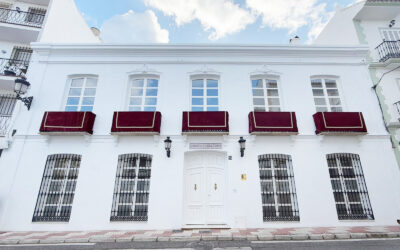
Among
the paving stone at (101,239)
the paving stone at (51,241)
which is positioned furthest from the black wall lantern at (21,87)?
the paving stone at (101,239)

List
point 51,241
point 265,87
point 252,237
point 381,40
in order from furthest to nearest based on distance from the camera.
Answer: point 381,40 < point 265,87 < point 252,237 < point 51,241

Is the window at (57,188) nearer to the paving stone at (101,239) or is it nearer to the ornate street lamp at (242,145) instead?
the paving stone at (101,239)

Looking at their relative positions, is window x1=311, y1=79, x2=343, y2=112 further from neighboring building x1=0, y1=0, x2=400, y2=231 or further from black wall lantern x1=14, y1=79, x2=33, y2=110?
black wall lantern x1=14, y1=79, x2=33, y2=110

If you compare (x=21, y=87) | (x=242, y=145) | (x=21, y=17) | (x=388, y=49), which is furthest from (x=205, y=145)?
(x=21, y=17)

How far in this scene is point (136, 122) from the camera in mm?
7848

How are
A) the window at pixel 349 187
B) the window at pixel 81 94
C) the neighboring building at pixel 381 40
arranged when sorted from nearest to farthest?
the window at pixel 349 187
the neighboring building at pixel 381 40
the window at pixel 81 94

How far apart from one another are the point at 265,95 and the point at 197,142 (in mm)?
4046

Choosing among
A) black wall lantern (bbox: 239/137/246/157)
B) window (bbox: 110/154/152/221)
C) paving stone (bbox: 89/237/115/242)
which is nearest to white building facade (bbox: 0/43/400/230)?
window (bbox: 110/154/152/221)

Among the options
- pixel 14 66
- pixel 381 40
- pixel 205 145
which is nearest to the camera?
pixel 205 145

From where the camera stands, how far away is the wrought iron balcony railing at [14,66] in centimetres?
905

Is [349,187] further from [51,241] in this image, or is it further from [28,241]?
[28,241]

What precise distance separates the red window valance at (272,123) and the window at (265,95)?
2.61ft

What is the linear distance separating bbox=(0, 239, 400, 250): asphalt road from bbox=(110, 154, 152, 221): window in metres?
1.82

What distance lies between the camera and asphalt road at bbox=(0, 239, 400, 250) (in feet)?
16.7
